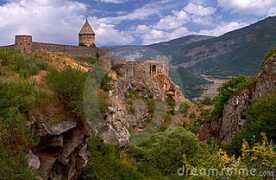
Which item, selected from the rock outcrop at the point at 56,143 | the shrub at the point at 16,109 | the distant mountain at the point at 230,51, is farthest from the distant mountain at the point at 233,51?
the shrub at the point at 16,109

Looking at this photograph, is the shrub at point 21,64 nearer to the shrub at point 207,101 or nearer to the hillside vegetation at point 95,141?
the hillside vegetation at point 95,141

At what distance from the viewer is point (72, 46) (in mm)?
52312

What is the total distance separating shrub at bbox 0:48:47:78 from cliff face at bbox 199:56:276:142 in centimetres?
1725

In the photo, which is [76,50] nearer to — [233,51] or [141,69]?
[141,69]

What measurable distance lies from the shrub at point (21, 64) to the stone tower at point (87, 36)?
3867 centimetres

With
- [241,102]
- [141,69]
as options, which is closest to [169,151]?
[241,102]

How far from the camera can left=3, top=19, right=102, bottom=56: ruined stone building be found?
44.8 m

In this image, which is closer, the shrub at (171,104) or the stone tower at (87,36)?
the stone tower at (87,36)

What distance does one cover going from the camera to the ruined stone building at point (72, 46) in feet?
147

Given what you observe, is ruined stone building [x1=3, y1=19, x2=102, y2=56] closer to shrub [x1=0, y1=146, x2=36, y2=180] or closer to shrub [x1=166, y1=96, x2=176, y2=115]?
shrub [x1=166, y1=96, x2=176, y2=115]

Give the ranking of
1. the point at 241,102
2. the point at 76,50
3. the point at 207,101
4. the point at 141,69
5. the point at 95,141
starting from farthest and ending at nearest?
the point at 207,101
the point at 141,69
the point at 76,50
the point at 241,102
the point at 95,141

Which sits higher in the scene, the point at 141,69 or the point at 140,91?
the point at 141,69

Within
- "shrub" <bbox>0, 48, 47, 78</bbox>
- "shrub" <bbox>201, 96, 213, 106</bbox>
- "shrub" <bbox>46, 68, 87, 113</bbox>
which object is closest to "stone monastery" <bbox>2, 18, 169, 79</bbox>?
"shrub" <bbox>201, 96, 213, 106</bbox>

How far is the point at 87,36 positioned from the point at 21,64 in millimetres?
39772
